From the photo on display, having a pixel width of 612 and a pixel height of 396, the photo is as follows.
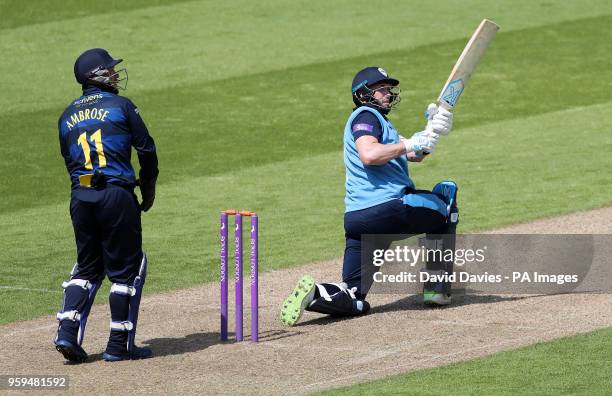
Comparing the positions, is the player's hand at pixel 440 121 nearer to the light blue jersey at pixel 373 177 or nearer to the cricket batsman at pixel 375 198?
the cricket batsman at pixel 375 198

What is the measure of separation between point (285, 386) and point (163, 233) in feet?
17.7

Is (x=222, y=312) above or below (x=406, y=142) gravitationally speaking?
below

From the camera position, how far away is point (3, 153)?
1647cm

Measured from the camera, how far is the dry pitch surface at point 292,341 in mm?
8211

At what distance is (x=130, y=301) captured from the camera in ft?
29.2

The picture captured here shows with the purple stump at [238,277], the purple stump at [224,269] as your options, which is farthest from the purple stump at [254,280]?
the purple stump at [224,269]

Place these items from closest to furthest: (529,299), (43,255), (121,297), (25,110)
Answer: (121,297), (529,299), (43,255), (25,110)

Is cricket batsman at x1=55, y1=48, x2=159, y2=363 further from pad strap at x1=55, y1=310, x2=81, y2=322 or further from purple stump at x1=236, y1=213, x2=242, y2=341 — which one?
purple stump at x1=236, y1=213, x2=242, y2=341

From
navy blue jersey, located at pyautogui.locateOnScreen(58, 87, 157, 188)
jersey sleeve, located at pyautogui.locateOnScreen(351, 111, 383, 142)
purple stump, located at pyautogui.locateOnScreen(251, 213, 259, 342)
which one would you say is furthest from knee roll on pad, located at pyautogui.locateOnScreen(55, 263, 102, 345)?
jersey sleeve, located at pyautogui.locateOnScreen(351, 111, 383, 142)

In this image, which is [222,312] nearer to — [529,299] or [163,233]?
[529,299]

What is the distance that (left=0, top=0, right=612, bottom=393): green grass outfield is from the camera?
1296 centimetres

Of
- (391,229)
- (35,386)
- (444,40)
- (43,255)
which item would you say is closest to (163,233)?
(43,255)

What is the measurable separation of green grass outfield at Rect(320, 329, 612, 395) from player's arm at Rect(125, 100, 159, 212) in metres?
2.10

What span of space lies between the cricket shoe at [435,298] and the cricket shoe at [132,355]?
7.51ft
